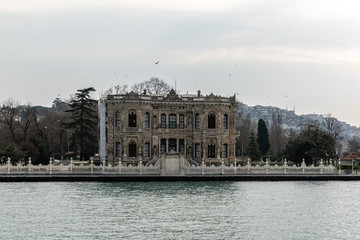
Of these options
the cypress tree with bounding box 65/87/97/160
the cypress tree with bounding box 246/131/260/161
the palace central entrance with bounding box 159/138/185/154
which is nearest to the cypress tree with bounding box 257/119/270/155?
the cypress tree with bounding box 246/131/260/161

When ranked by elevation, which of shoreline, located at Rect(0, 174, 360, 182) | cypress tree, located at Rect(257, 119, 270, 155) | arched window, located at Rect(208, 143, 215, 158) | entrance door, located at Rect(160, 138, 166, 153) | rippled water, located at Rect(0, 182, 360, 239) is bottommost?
rippled water, located at Rect(0, 182, 360, 239)

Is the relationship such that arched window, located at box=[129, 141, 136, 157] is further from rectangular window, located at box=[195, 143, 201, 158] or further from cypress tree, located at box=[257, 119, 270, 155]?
cypress tree, located at box=[257, 119, 270, 155]

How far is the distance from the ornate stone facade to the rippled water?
42.0 feet

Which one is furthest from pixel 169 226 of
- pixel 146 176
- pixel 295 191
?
pixel 146 176

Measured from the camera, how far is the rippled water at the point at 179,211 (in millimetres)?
33531

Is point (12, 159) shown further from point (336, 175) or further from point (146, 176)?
point (336, 175)

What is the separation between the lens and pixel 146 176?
60.8m

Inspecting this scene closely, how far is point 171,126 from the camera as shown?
237ft

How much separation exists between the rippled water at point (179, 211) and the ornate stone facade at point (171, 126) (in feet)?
42.0

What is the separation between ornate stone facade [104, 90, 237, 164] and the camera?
231 feet

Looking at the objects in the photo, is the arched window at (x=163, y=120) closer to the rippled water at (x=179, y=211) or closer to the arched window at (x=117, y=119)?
the arched window at (x=117, y=119)

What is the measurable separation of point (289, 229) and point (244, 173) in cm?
2838

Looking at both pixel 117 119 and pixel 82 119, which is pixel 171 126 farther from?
pixel 82 119

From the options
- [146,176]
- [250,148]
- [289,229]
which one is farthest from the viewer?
[250,148]
